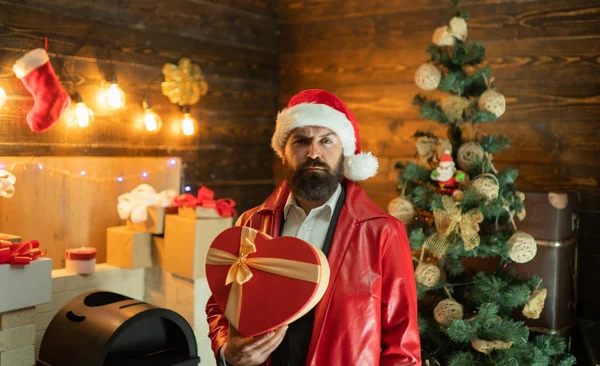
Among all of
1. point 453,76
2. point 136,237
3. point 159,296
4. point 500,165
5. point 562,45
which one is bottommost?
point 159,296

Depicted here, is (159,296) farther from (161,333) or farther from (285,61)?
(285,61)

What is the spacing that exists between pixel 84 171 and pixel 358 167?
2132mm

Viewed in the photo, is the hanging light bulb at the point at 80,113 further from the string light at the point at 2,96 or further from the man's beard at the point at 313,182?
the man's beard at the point at 313,182

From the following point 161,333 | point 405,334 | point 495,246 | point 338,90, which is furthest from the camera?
point 338,90

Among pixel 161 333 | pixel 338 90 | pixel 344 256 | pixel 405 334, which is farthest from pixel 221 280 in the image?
pixel 338 90

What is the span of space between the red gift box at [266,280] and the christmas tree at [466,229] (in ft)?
4.71

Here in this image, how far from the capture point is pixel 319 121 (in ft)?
5.60

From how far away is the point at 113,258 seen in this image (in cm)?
337

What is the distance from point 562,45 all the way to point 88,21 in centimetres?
261

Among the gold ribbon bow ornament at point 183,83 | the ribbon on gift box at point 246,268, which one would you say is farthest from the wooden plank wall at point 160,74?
the ribbon on gift box at point 246,268

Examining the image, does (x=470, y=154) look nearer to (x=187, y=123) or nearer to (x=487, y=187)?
(x=487, y=187)

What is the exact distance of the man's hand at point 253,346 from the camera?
4.67 ft

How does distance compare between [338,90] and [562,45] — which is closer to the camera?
[562,45]

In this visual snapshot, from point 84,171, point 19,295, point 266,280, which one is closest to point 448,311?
point 266,280
